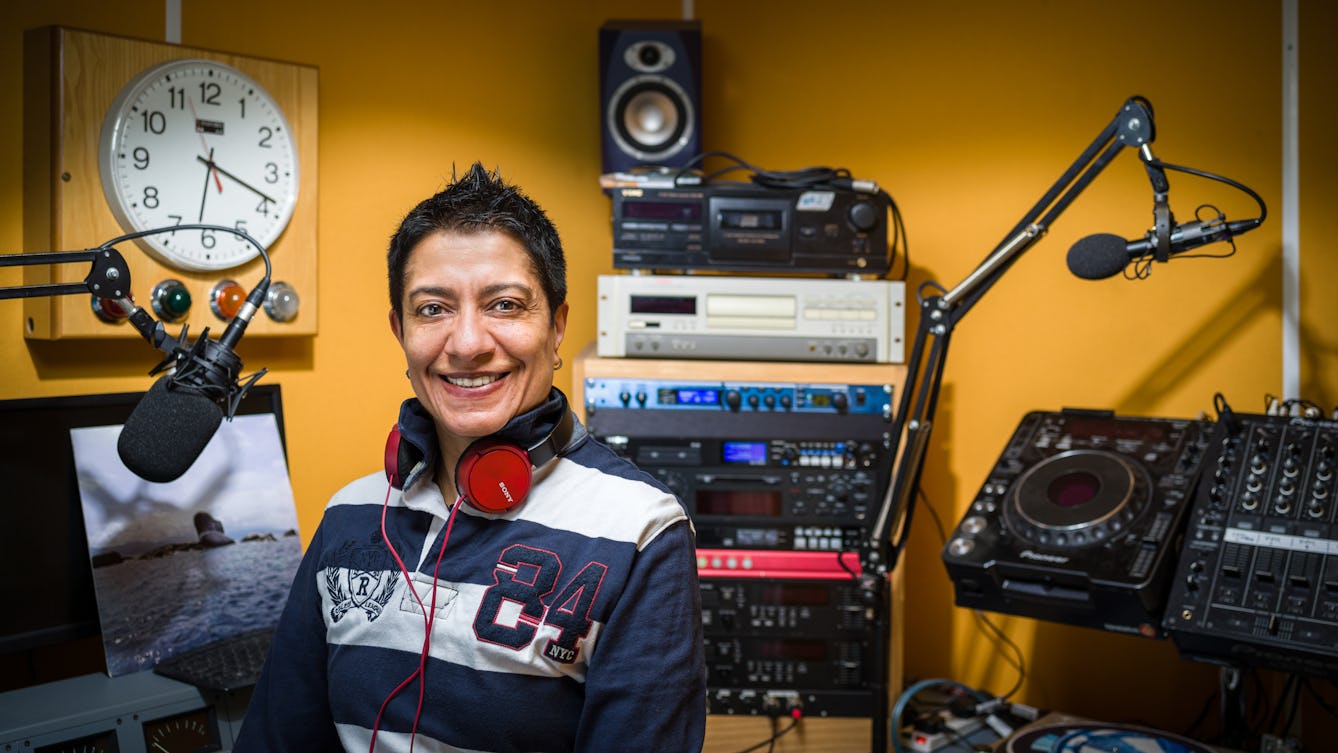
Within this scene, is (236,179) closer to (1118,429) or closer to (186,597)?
(186,597)

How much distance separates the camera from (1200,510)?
202 cm

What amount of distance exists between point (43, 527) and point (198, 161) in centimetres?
75

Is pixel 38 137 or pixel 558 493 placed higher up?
pixel 38 137

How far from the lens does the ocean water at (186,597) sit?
1.86 m

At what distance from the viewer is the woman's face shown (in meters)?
1.37

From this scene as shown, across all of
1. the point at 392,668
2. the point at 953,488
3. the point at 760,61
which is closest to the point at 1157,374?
the point at 953,488

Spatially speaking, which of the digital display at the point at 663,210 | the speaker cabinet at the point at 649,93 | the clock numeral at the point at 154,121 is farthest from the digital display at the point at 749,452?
the clock numeral at the point at 154,121

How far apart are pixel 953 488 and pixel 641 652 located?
5.83 feet

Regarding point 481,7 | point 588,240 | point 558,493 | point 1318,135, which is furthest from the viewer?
point 588,240

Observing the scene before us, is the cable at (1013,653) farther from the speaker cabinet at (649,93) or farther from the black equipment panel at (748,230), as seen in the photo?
the speaker cabinet at (649,93)

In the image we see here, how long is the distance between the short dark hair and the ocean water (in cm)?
84

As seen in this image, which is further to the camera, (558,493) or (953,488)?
(953,488)

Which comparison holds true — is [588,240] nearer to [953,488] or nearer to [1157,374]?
[953,488]

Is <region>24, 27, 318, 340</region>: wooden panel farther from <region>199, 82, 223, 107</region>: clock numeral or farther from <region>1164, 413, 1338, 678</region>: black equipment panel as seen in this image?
<region>1164, 413, 1338, 678</region>: black equipment panel
